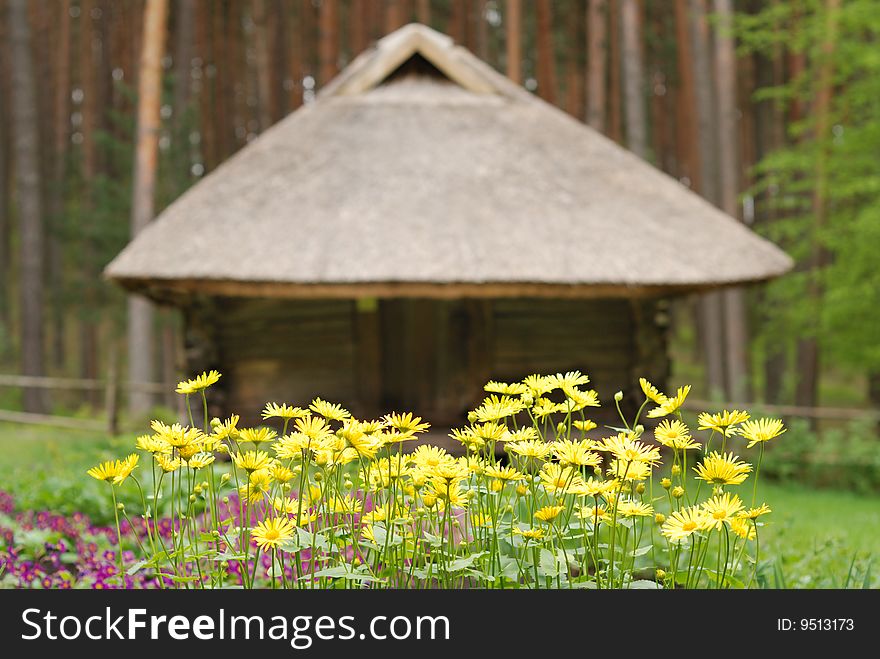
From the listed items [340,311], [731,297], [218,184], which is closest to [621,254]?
[340,311]

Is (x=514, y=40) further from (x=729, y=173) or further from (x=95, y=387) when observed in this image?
(x=95, y=387)

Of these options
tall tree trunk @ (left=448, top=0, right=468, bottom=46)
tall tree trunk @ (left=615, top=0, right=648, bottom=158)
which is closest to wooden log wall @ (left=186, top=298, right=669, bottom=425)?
tall tree trunk @ (left=615, top=0, right=648, bottom=158)

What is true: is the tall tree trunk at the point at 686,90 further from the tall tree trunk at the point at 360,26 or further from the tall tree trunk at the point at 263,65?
the tall tree trunk at the point at 263,65

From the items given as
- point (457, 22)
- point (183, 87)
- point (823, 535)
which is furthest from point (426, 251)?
point (457, 22)

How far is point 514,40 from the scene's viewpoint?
13930mm

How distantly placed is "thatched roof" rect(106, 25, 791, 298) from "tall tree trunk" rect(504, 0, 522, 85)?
13.7 feet

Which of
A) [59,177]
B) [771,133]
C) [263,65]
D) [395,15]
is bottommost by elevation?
[771,133]

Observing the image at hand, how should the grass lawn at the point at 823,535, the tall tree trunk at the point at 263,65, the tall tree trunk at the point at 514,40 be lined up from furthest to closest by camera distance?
the tall tree trunk at the point at 263,65 → the tall tree trunk at the point at 514,40 → the grass lawn at the point at 823,535

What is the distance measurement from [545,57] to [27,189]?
25.6ft

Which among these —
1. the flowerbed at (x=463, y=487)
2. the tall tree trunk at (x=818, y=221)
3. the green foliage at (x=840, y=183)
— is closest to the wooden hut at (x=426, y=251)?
the green foliage at (x=840, y=183)

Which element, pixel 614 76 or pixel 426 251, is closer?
pixel 426 251

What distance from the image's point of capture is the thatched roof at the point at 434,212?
23.8ft

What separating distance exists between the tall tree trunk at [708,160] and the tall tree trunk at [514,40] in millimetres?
2377
